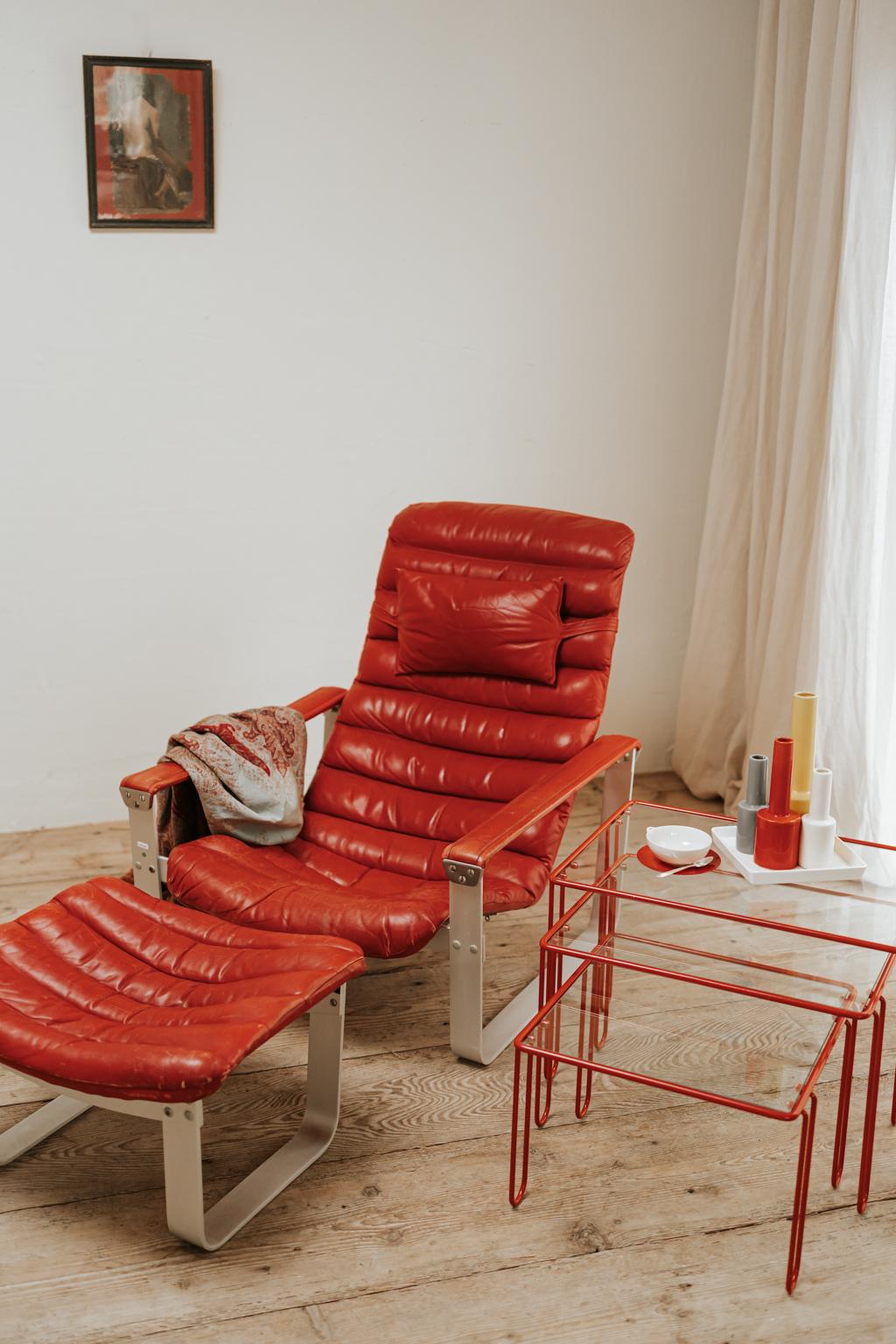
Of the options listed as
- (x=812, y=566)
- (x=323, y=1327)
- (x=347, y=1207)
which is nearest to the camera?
(x=323, y=1327)

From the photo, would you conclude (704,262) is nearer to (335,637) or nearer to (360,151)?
(360,151)

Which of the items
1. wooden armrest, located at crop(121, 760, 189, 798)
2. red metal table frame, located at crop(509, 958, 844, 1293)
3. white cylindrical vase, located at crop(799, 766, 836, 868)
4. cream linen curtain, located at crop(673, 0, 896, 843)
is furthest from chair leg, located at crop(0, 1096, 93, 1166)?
cream linen curtain, located at crop(673, 0, 896, 843)

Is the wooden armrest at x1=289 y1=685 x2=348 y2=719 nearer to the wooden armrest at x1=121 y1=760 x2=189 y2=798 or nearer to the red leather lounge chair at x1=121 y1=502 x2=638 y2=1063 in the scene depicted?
the red leather lounge chair at x1=121 y1=502 x2=638 y2=1063

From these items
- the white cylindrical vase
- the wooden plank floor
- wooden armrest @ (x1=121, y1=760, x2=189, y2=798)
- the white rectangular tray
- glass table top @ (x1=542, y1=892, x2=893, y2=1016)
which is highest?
the white cylindrical vase

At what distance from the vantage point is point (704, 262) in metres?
3.69

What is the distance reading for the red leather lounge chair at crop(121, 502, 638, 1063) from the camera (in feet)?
8.08

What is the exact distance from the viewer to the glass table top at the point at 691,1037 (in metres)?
1.90

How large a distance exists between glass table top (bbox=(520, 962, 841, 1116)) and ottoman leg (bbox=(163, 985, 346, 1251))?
39cm

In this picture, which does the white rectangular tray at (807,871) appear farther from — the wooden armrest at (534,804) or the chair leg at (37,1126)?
the chair leg at (37,1126)

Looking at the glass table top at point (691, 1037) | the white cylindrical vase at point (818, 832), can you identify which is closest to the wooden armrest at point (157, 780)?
the glass table top at point (691, 1037)

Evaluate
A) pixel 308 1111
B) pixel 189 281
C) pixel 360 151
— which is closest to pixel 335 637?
pixel 189 281

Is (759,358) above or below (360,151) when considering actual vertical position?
below

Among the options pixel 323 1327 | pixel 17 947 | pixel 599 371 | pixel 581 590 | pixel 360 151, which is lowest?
pixel 323 1327

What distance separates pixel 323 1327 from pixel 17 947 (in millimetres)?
791
